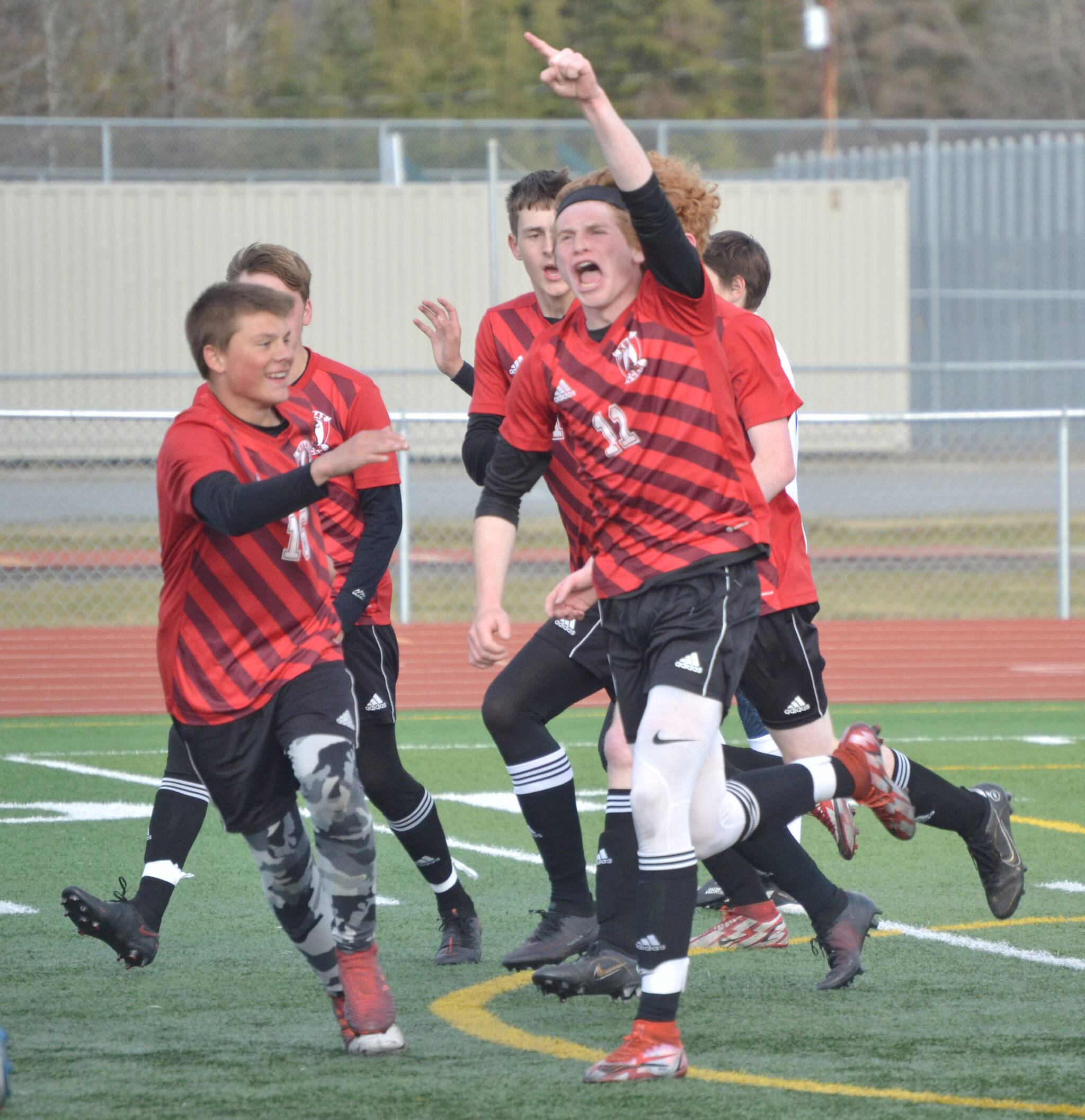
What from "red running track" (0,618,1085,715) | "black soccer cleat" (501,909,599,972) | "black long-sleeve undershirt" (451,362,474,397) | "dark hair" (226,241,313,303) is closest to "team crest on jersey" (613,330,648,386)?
"dark hair" (226,241,313,303)

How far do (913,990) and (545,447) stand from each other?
171 centimetres

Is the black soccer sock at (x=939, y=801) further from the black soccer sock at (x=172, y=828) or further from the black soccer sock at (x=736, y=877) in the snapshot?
the black soccer sock at (x=172, y=828)

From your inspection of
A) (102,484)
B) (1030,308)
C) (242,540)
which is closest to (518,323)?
(242,540)

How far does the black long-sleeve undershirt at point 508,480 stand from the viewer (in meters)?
4.39

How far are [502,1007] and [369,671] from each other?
1.12 metres

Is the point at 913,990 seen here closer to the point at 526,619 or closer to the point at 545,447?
the point at 545,447

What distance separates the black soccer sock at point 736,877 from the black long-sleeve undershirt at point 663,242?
6.15 feet

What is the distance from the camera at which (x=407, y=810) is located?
533 centimetres

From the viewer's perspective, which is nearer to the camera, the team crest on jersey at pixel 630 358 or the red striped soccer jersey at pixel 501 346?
the team crest on jersey at pixel 630 358

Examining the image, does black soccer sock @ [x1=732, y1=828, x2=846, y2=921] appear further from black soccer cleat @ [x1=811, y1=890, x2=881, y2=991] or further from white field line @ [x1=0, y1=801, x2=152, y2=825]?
white field line @ [x1=0, y1=801, x2=152, y2=825]

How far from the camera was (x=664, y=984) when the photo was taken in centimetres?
389

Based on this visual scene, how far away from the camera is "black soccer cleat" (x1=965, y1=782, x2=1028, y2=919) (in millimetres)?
4977

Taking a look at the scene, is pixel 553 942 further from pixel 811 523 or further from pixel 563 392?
pixel 811 523

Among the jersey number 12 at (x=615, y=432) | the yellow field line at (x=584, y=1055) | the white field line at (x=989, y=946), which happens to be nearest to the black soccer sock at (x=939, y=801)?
the white field line at (x=989, y=946)
